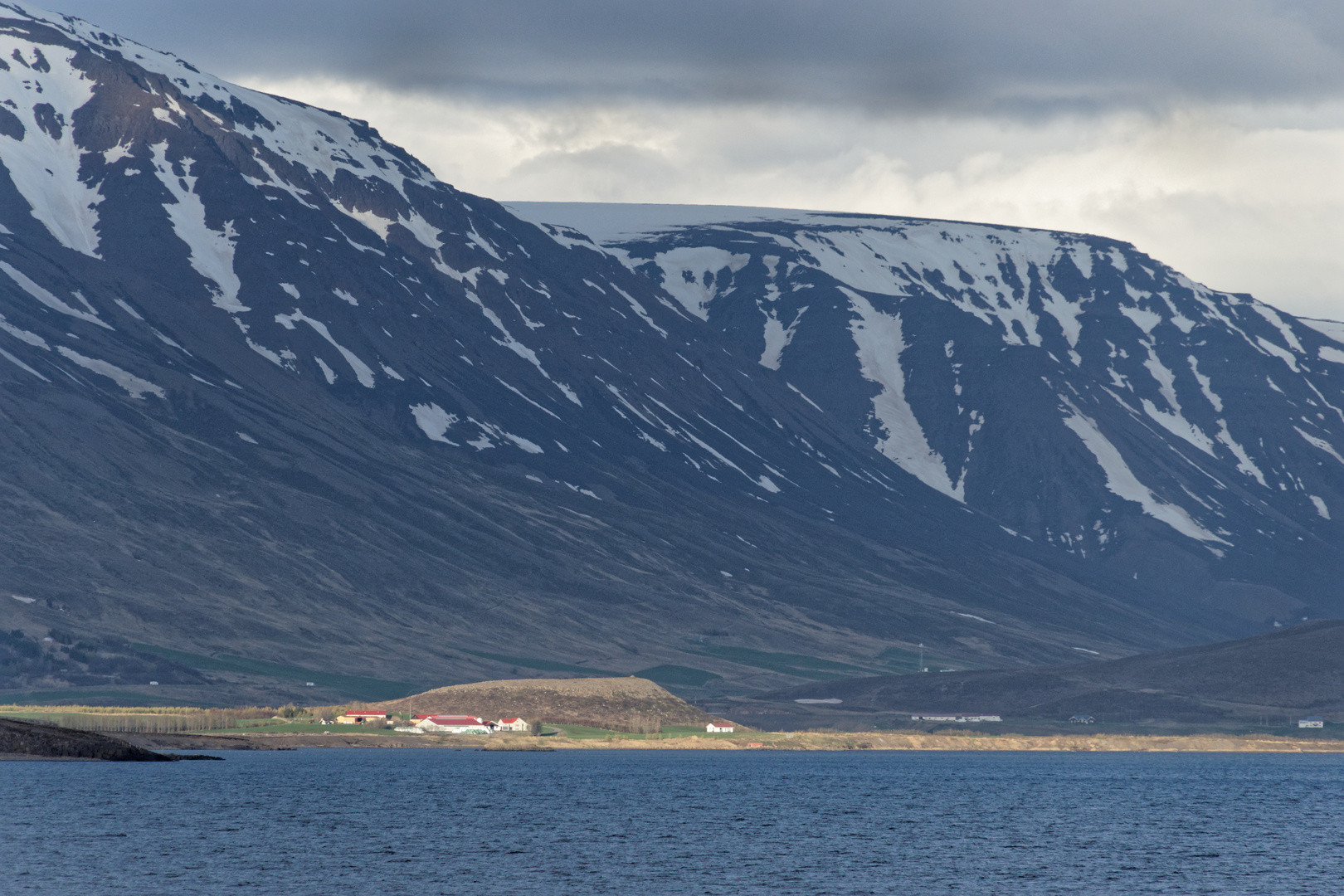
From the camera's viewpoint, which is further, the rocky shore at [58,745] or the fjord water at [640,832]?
the rocky shore at [58,745]

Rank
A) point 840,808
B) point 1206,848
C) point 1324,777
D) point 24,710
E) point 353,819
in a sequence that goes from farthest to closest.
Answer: point 24,710, point 1324,777, point 840,808, point 353,819, point 1206,848

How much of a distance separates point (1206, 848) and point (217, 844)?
5373 centimetres

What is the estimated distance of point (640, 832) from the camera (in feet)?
346

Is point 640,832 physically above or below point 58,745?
below

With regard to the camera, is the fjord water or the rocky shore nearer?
the fjord water

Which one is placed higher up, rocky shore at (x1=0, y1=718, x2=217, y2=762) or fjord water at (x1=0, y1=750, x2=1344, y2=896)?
rocky shore at (x1=0, y1=718, x2=217, y2=762)

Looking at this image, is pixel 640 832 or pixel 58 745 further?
pixel 58 745

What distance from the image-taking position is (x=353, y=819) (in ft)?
364

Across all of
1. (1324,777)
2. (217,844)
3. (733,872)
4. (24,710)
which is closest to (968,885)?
(733,872)

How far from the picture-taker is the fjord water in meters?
83.8

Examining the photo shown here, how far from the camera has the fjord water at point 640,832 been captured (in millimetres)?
83812

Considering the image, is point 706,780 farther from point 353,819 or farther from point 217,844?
point 217,844

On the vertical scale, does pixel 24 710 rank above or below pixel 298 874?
above

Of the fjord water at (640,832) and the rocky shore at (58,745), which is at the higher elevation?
the rocky shore at (58,745)
